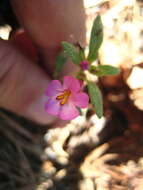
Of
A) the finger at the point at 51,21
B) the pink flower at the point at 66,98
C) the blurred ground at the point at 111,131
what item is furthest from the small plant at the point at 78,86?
the blurred ground at the point at 111,131

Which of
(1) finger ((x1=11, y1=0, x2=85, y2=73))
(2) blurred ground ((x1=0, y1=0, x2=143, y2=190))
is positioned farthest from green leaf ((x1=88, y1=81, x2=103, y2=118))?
(2) blurred ground ((x1=0, y1=0, x2=143, y2=190))

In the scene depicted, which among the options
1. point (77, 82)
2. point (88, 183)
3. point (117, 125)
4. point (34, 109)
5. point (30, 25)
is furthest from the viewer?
point (117, 125)

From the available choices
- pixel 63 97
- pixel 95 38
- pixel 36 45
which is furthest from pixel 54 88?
pixel 36 45

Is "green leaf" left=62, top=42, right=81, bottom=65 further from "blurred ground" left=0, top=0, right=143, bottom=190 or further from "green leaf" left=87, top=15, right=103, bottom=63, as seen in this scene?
"blurred ground" left=0, top=0, right=143, bottom=190

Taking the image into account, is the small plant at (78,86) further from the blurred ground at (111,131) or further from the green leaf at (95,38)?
the blurred ground at (111,131)

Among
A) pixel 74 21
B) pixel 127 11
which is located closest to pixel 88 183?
pixel 74 21

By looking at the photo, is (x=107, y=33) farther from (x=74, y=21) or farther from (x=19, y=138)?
(x=19, y=138)

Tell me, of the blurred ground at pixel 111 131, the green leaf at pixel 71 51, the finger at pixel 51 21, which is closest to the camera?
the green leaf at pixel 71 51
